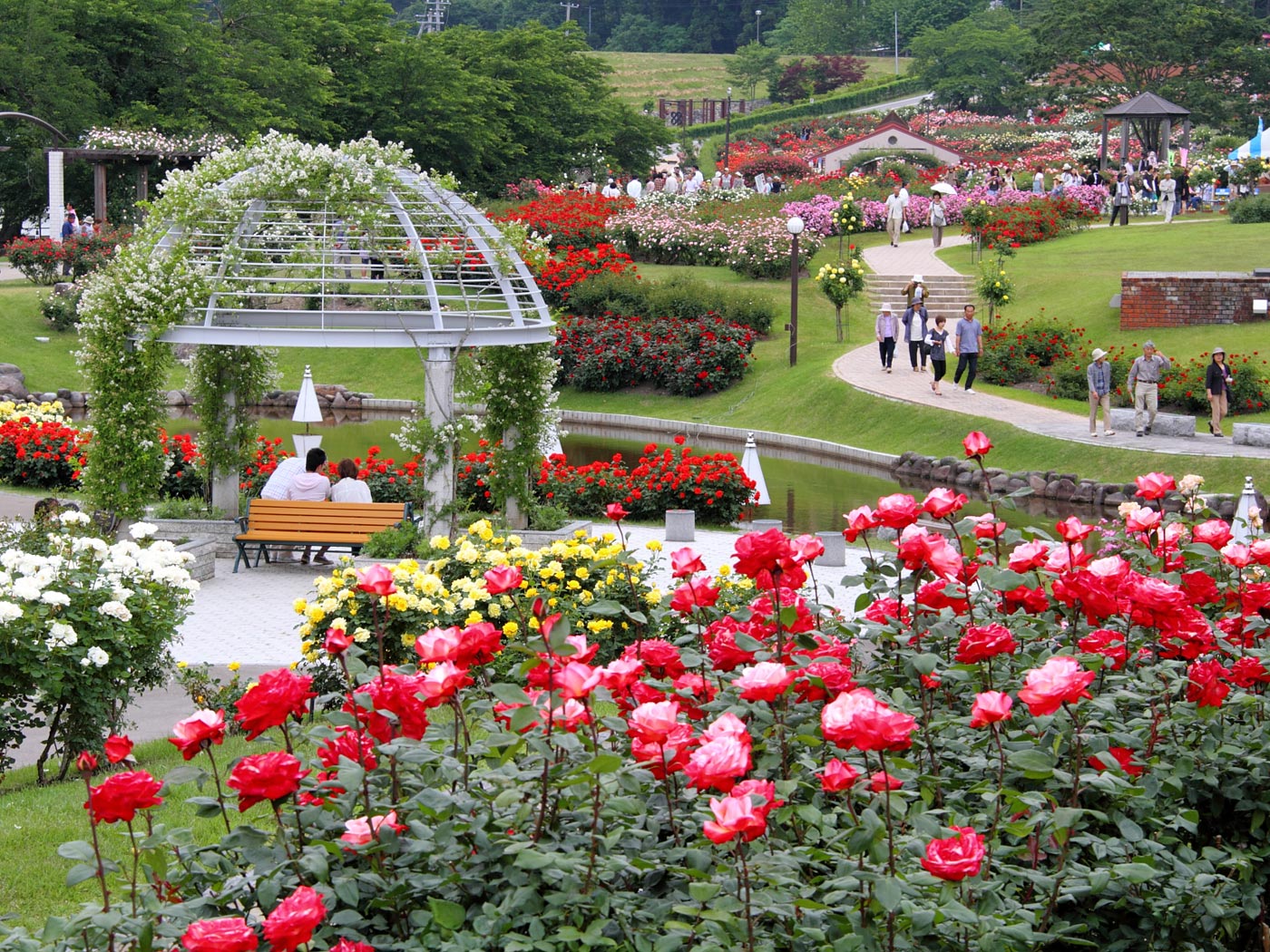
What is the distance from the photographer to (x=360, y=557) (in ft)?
39.0

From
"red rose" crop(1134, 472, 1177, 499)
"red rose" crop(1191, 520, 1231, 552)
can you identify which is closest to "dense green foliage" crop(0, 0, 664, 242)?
"red rose" crop(1134, 472, 1177, 499)

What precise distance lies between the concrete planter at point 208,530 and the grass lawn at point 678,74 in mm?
85204

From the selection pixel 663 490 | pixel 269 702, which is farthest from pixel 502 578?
pixel 663 490

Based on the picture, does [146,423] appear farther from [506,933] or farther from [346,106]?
[346,106]

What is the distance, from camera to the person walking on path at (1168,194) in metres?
Result: 37.5

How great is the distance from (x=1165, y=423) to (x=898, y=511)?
708 inches

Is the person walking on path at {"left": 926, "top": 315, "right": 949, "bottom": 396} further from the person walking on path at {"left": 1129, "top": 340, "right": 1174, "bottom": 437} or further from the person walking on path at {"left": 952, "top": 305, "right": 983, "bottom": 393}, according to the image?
the person walking on path at {"left": 1129, "top": 340, "right": 1174, "bottom": 437}

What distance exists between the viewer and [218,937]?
105 inches

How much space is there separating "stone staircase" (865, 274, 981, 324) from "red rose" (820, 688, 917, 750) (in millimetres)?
27364

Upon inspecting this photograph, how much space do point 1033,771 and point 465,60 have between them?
49.9 m

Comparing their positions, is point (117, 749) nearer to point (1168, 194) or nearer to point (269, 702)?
point (269, 702)

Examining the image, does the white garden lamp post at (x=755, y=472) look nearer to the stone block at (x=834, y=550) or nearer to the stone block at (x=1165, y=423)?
the stone block at (x=834, y=550)

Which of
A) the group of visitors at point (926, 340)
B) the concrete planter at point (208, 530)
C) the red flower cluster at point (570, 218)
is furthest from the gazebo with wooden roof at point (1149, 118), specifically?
the concrete planter at point (208, 530)

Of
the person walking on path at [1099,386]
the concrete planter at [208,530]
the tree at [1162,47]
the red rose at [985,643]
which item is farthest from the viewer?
the tree at [1162,47]
